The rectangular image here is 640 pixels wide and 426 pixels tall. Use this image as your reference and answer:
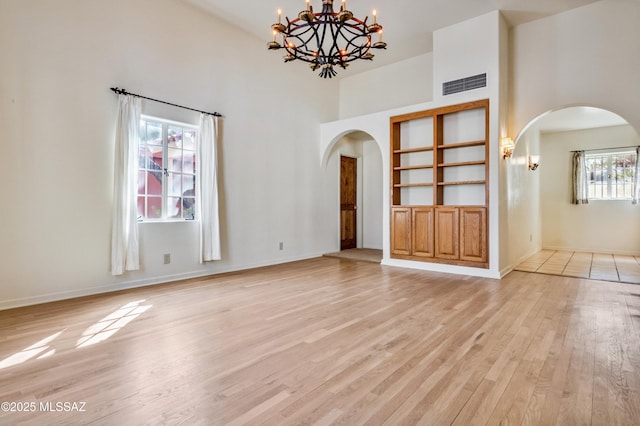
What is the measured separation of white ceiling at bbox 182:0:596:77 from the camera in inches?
189

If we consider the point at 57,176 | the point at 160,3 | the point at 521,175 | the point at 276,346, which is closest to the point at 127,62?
the point at 160,3

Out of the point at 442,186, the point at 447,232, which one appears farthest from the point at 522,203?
the point at 447,232

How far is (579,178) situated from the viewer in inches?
324

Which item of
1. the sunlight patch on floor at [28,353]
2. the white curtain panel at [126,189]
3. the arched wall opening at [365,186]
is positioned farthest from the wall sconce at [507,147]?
the sunlight patch on floor at [28,353]

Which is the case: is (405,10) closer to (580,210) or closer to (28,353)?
(28,353)

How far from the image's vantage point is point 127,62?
14.0 feet

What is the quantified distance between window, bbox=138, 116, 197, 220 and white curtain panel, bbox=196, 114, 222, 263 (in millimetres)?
129

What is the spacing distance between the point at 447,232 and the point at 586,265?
3019 millimetres

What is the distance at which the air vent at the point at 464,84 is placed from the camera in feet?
17.0

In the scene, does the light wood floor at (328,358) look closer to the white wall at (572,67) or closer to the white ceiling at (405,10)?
the white wall at (572,67)

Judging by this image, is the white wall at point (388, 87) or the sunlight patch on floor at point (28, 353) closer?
the sunlight patch on floor at point (28, 353)

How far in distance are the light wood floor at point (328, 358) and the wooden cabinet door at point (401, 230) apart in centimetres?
186

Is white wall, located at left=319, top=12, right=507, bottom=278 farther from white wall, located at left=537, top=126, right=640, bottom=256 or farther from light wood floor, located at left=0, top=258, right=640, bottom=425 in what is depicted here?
white wall, located at left=537, top=126, right=640, bottom=256

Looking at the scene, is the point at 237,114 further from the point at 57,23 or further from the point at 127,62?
the point at 57,23
